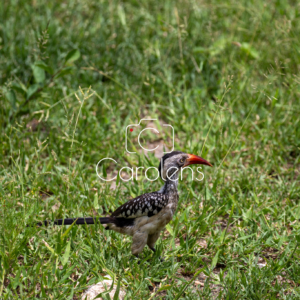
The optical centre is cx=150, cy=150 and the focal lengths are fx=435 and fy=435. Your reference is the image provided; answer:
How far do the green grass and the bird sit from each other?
0.54ft

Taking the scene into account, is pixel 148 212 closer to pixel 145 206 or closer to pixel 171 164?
pixel 145 206

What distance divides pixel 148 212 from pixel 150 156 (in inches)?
61.8

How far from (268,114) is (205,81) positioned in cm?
117

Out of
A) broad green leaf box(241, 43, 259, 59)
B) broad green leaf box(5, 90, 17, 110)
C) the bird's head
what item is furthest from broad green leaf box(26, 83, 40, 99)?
broad green leaf box(241, 43, 259, 59)

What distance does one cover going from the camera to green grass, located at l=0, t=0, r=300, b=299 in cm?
361

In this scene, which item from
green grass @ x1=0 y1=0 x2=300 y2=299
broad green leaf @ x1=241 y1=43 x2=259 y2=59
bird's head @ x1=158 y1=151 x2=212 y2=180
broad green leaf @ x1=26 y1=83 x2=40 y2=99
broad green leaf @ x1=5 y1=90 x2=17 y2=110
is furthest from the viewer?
broad green leaf @ x1=241 y1=43 x2=259 y2=59

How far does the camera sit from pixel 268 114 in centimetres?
580

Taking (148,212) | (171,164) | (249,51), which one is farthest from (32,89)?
(249,51)

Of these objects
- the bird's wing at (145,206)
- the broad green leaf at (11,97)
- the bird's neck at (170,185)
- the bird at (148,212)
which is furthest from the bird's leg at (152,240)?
the broad green leaf at (11,97)

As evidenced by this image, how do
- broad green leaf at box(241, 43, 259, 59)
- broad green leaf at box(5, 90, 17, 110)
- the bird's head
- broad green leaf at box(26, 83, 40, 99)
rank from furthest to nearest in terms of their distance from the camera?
broad green leaf at box(241, 43, 259, 59) → broad green leaf at box(26, 83, 40, 99) → broad green leaf at box(5, 90, 17, 110) → the bird's head

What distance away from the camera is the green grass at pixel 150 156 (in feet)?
11.8

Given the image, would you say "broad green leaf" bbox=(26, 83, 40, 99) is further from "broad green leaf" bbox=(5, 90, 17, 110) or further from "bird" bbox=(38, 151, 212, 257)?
"bird" bbox=(38, 151, 212, 257)

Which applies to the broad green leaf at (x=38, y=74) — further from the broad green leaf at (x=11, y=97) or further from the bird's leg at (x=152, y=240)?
the bird's leg at (x=152, y=240)

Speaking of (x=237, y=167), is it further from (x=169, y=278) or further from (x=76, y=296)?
(x=76, y=296)
